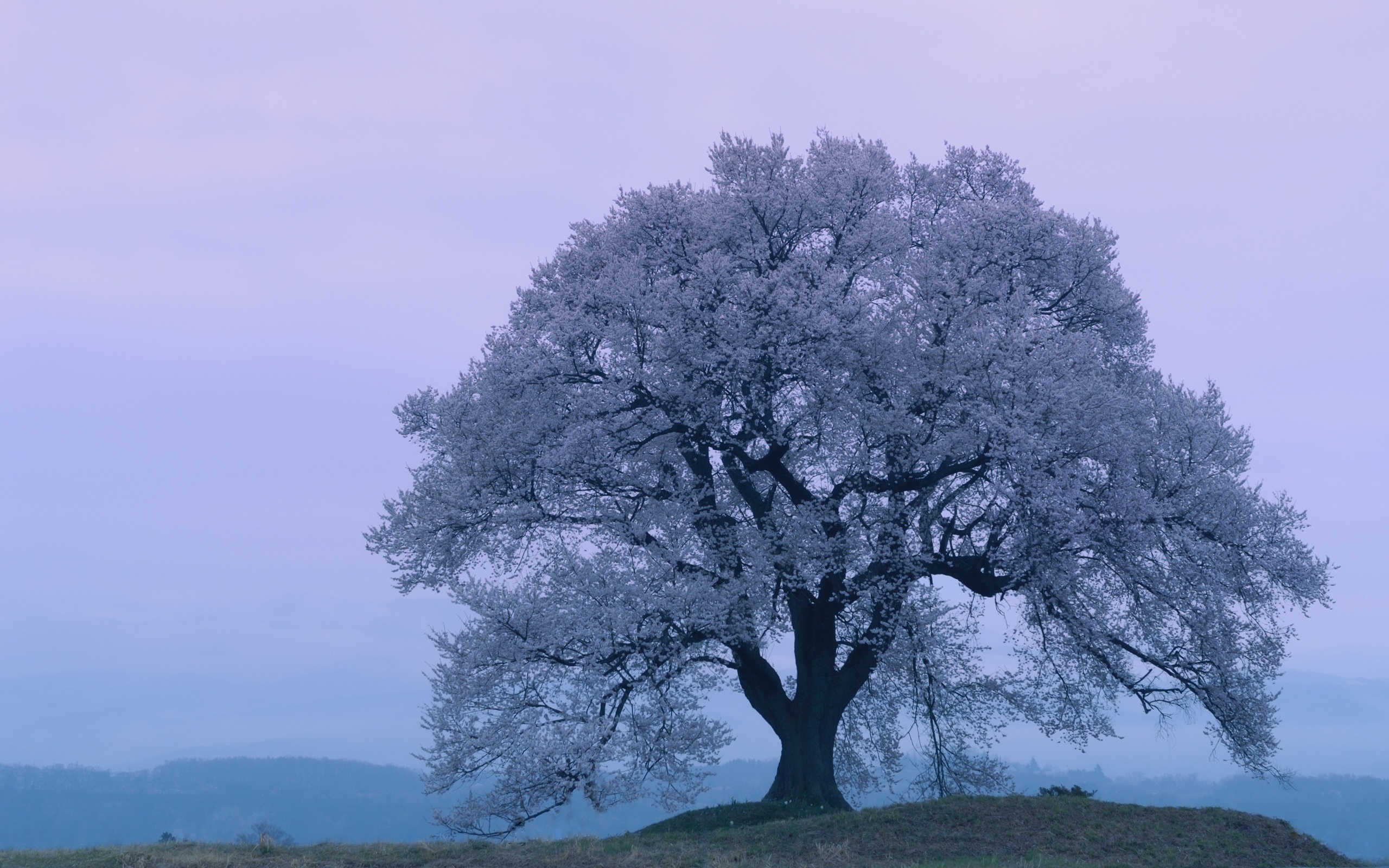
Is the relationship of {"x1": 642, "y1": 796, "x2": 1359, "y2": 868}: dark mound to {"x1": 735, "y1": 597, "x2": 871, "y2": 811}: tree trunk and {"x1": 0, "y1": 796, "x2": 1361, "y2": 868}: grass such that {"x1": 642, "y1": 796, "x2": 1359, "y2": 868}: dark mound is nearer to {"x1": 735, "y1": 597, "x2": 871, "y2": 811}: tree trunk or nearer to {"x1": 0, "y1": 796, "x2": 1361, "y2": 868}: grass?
{"x1": 0, "y1": 796, "x2": 1361, "y2": 868}: grass

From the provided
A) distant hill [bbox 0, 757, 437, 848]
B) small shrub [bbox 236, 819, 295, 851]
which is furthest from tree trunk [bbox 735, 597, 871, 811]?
distant hill [bbox 0, 757, 437, 848]

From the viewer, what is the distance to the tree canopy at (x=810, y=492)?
21.5 metres

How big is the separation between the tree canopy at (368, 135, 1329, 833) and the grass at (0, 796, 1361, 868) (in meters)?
2.22

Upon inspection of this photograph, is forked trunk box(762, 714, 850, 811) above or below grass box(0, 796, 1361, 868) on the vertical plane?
above

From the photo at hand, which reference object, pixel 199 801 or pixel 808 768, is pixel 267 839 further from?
pixel 199 801

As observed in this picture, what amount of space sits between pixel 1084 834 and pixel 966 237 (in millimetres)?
13440

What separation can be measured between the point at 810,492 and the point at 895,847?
8843 millimetres

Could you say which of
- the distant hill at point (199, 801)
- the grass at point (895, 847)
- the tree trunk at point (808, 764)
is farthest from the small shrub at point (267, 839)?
the distant hill at point (199, 801)

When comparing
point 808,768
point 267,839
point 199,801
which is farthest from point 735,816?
point 199,801

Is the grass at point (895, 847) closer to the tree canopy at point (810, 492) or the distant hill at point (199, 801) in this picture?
the tree canopy at point (810, 492)

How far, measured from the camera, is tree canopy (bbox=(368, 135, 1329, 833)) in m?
21.5

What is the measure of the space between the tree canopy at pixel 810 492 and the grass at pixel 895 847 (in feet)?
7.30

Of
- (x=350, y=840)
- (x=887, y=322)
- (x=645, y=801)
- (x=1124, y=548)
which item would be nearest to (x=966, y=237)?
(x=887, y=322)

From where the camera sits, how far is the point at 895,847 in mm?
18812
